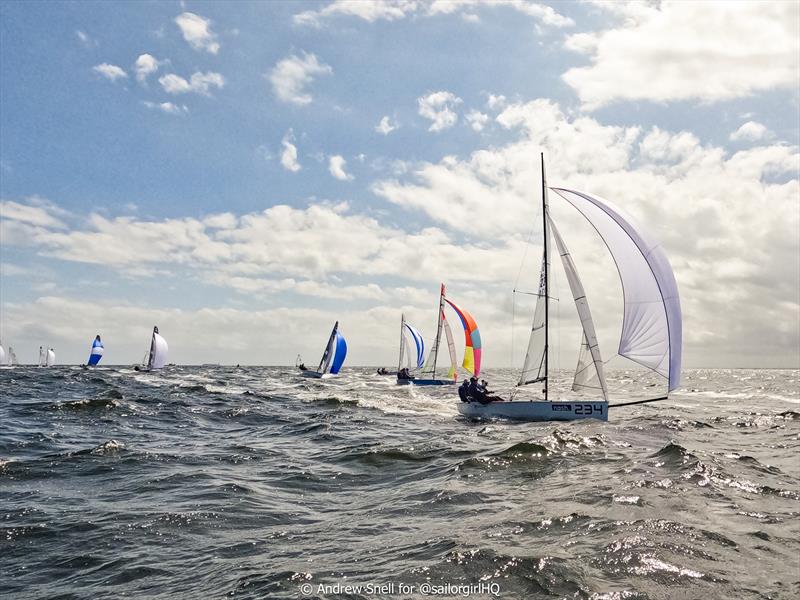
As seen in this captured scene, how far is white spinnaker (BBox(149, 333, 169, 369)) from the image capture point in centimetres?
7044

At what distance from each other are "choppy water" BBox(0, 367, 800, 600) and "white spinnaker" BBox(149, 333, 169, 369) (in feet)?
182

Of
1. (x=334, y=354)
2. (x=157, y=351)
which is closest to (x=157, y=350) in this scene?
(x=157, y=351)

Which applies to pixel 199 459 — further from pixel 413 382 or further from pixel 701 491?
pixel 413 382

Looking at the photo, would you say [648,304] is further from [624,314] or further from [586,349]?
[586,349]

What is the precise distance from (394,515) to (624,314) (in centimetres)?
1284

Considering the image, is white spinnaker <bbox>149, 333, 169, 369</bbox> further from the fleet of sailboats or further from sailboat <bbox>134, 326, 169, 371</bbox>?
the fleet of sailboats

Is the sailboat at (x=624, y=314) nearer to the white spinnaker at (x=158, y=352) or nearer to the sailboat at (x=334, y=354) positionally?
the sailboat at (x=334, y=354)

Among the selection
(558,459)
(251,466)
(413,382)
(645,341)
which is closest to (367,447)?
(251,466)

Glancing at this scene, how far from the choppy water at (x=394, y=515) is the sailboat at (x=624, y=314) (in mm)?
2848

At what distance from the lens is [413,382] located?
50156mm

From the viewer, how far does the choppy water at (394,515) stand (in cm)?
626

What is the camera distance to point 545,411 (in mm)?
21328
